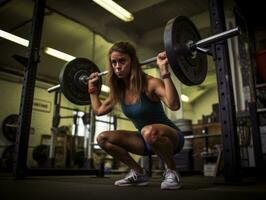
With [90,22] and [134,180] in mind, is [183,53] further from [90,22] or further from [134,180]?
[90,22]

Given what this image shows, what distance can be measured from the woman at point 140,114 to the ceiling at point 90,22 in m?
3.68

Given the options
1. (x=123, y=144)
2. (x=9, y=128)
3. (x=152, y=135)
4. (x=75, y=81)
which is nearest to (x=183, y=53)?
(x=152, y=135)

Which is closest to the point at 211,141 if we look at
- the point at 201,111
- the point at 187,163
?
the point at 187,163

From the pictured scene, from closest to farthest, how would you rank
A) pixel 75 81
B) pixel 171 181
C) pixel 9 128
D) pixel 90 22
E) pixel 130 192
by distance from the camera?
pixel 130 192, pixel 171 181, pixel 75 81, pixel 90 22, pixel 9 128

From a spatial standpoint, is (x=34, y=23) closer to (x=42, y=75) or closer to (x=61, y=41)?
(x=61, y=41)

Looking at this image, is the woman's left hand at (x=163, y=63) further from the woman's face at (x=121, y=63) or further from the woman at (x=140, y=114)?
the woman's face at (x=121, y=63)

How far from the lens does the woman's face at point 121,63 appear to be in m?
1.68

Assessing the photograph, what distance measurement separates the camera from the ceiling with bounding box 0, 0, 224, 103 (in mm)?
5199

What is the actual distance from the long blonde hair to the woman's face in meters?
0.02

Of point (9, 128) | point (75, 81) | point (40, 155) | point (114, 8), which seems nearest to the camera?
point (75, 81)

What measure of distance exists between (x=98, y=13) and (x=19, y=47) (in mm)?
2198

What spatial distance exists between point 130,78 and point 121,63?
4.3 inches

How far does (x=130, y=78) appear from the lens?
1.69 meters

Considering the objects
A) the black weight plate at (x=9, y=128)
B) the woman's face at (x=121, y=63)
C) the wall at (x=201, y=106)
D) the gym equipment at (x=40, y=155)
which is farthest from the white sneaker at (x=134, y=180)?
the wall at (x=201, y=106)
